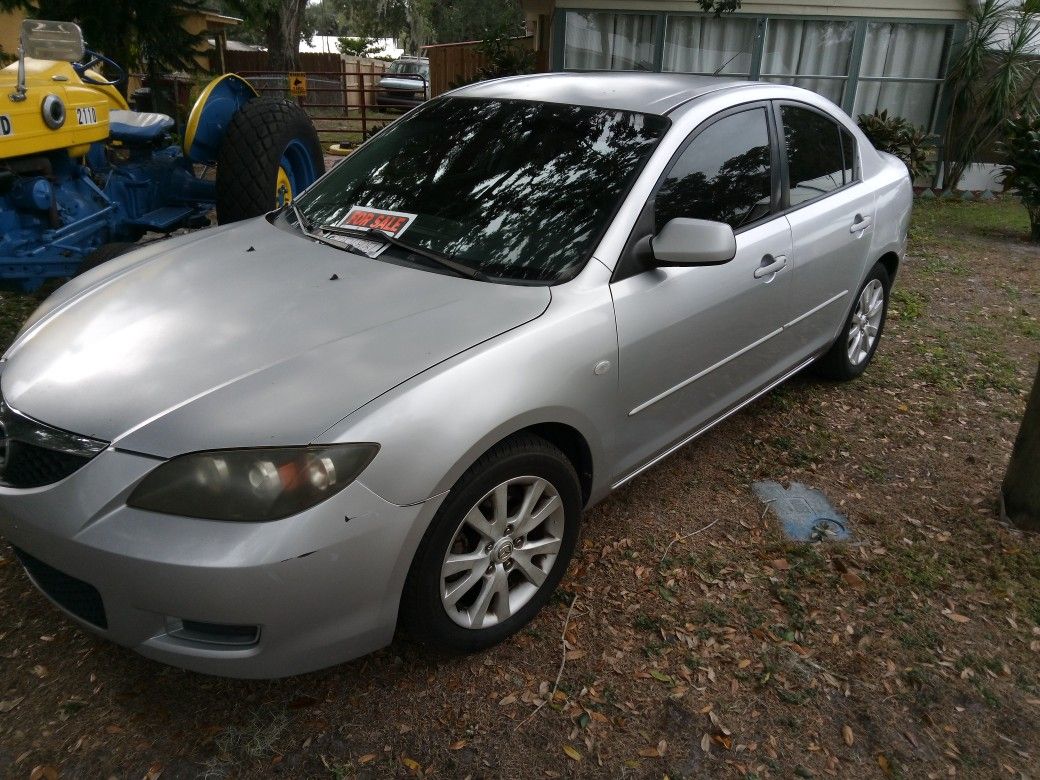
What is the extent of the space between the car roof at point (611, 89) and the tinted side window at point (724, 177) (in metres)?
0.18

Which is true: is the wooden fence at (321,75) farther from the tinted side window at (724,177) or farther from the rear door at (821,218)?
the tinted side window at (724,177)

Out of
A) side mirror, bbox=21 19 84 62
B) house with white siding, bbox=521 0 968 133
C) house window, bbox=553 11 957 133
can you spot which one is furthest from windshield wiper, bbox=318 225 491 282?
house window, bbox=553 11 957 133

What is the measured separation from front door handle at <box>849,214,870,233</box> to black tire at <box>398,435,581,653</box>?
91.5 inches

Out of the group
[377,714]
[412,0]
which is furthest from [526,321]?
[412,0]

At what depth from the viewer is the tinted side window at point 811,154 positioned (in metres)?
3.76

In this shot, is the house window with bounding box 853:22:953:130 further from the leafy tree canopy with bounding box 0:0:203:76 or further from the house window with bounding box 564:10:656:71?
the leafy tree canopy with bounding box 0:0:203:76

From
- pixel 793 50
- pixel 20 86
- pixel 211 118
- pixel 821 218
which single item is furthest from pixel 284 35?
pixel 821 218

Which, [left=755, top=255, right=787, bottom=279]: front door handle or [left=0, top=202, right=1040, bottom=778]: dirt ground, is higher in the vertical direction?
[left=755, top=255, right=787, bottom=279]: front door handle

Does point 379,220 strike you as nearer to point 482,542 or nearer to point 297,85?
point 482,542

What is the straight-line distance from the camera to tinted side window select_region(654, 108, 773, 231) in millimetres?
3053

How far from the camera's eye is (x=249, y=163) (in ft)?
16.4

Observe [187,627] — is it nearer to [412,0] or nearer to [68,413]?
[68,413]

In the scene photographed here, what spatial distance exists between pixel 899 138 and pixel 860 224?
828 centimetres

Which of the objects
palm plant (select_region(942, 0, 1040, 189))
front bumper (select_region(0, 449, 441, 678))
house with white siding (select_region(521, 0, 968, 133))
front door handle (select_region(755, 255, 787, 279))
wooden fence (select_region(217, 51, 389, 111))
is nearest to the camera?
front bumper (select_region(0, 449, 441, 678))
